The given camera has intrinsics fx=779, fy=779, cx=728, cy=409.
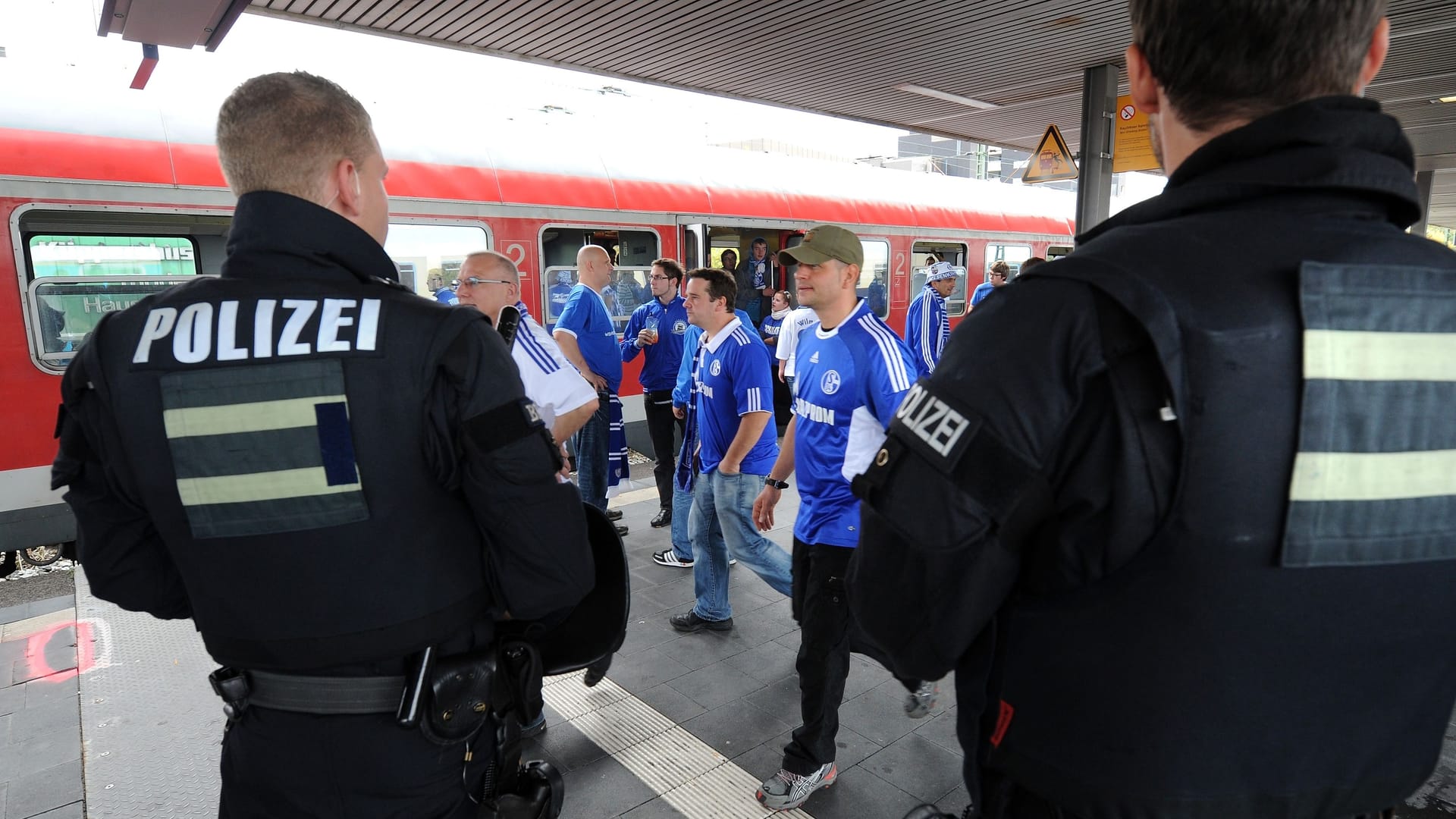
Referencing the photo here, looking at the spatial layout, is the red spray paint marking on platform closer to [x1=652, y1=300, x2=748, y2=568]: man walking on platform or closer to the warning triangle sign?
[x1=652, y1=300, x2=748, y2=568]: man walking on platform

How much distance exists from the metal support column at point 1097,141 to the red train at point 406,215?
2486mm

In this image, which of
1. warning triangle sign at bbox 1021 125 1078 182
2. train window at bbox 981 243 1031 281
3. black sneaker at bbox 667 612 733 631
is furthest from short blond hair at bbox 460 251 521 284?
train window at bbox 981 243 1031 281

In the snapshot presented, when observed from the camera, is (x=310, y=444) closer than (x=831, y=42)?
Yes

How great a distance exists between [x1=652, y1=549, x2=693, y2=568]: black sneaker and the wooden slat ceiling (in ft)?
12.5

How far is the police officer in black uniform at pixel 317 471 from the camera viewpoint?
54.9 inches

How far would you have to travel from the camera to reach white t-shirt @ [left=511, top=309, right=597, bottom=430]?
3.28m

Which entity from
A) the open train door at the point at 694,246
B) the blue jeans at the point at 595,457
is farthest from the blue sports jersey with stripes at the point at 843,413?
the open train door at the point at 694,246

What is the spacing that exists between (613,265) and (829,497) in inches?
199

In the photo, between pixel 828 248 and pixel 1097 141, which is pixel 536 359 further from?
pixel 1097 141

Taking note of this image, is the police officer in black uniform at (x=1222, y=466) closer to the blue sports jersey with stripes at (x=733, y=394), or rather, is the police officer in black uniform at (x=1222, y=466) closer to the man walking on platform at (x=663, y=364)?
the blue sports jersey with stripes at (x=733, y=394)

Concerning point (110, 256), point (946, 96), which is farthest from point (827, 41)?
point (110, 256)

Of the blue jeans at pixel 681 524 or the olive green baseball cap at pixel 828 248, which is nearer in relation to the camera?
the olive green baseball cap at pixel 828 248

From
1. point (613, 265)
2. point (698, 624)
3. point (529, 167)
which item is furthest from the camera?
point (613, 265)

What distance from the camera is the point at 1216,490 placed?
877mm
